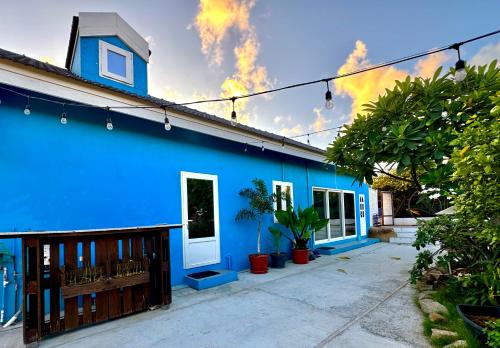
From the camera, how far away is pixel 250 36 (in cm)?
849

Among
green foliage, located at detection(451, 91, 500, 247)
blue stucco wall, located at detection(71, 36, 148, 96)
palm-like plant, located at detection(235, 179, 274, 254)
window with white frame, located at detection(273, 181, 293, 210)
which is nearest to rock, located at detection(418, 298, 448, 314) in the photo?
green foliage, located at detection(451, 91, 500, 247)

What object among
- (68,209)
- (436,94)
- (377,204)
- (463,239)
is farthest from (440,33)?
(377,204)

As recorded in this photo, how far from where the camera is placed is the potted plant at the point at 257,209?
6.43 meters

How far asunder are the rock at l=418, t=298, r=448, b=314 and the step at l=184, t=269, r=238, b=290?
3373 mm

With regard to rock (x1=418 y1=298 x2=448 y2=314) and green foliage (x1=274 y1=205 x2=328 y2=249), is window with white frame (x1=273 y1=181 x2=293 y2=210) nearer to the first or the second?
green foliage (x1=274 y1=205 x2=328 y2=249)

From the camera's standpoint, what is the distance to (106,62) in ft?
19.3

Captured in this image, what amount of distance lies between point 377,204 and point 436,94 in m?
12.8

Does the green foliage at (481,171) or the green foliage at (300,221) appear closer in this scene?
the green foliage at (481,171)

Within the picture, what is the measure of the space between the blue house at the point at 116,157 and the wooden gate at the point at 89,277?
0.84m

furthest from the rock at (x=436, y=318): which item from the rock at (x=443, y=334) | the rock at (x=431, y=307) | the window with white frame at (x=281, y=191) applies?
the window with white frame at (x=281, y=191)

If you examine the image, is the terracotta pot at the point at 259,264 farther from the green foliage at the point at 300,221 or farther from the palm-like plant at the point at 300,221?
the green foliage at the point at 300,221

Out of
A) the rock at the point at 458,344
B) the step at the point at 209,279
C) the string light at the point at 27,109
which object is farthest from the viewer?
the step at the point at 209,279

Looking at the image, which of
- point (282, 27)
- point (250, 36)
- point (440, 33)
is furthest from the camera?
point (250, 36)

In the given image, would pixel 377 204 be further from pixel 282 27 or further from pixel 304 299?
pixel 304 299
